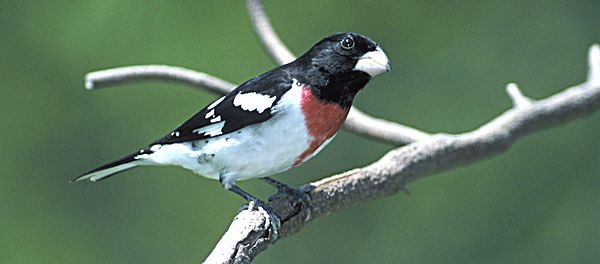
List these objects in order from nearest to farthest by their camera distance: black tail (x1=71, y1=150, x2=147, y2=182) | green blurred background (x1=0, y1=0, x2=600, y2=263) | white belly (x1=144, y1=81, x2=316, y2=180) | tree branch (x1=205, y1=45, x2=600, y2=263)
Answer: tree branch (x1=205, y1=45, x2=600, y2=263)
white belly (x1=144, y1=81, x2=316, y2=180)
black tail (x1=71, y1=150, x2=147, y2=182)
green blurred background (x1=0, y1=0, x2=600, y2=263)

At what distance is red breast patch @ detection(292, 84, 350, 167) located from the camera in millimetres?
1701

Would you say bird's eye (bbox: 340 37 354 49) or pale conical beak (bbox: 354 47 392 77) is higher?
bird's eye (bbox: 340 37 354 49)

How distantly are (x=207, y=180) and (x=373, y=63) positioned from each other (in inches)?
Answer: 81.9

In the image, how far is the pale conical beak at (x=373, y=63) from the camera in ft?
5.57

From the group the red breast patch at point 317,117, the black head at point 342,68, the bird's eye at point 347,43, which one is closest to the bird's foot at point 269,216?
the red breast patch at point 317,117

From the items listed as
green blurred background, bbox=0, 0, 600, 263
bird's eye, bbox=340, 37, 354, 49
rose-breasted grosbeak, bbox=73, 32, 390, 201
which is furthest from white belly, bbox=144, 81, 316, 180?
green blurred background, bbox=0, 0, 600, 263

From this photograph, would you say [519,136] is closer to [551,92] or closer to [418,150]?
[418,150]

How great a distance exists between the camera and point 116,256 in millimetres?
3545

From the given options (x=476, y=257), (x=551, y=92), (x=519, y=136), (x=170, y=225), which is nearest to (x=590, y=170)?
(x=551, y=92)

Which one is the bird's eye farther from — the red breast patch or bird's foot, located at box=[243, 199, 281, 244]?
bird's foot, located at box=[243, 199, 281, 244]

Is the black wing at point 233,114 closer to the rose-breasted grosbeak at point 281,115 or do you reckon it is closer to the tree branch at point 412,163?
the rose-breasted grosbeak at point 281,115

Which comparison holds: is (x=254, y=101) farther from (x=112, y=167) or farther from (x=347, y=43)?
(x=112, y=167)

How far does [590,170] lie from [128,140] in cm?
210

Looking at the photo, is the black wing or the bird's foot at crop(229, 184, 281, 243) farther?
the black wing
